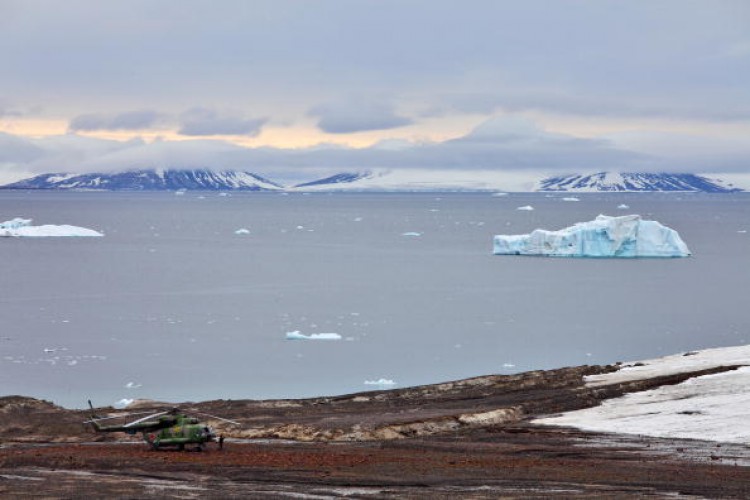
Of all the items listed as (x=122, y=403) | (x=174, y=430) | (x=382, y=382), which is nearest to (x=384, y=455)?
(x=174, y=430)

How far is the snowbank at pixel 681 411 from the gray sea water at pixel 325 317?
15.4 m

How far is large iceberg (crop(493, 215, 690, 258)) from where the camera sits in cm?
11112

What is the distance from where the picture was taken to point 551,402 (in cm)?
3612

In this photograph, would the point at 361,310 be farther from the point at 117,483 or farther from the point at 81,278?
the point at 117,483

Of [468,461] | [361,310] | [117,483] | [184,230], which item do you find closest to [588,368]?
[468,461]

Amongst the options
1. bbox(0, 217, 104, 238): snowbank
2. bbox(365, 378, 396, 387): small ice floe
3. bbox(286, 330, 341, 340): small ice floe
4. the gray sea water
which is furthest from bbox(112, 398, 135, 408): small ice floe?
bbox(0, 217, 104, 238): snowbank

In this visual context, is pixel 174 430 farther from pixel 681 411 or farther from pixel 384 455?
pixel 681 411

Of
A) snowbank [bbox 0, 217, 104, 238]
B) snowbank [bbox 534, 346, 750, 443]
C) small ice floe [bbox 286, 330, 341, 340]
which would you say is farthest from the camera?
snowbank [bbox 0, 217, 104, 238]

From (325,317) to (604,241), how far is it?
52.3 m

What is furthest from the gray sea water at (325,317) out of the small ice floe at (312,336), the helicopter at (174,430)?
the helicopter at (174,430)

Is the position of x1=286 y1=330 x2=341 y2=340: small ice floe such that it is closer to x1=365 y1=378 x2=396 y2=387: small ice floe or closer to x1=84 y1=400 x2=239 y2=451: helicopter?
x1=365 y1=378 x2=396 y2=387: small ice floe

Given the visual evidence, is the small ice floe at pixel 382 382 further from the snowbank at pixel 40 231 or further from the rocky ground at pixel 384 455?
the snowbank at pixel 40 231

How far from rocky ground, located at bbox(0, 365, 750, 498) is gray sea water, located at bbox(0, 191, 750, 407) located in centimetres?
990

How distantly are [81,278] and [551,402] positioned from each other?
6944 centimetres
